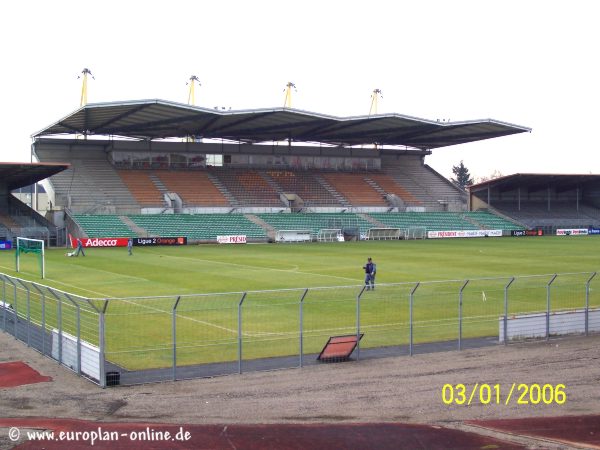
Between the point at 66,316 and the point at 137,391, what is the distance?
8.00 metres

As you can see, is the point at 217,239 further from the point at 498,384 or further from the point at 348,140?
the point at 498,384

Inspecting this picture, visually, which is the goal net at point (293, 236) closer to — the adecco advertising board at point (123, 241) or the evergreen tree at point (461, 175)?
the adecco advertising board at point (123, 241)

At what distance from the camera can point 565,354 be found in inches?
738

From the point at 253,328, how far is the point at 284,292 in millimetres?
8896

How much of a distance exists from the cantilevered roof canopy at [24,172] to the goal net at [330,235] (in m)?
25.8

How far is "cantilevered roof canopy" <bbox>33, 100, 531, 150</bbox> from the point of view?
6794cm

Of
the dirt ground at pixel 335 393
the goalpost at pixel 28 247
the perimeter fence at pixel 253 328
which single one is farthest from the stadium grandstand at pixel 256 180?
the dirt ground at pixel 335 393

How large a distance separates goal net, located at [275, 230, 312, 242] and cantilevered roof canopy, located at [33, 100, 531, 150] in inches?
447

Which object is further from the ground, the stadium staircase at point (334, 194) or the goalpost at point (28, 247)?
the stadium staircase at point (334, 194)

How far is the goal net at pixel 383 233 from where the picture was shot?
78.5 meters

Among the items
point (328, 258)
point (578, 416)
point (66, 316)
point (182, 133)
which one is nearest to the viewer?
point (578, 416)

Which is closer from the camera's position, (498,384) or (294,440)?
(294,440)

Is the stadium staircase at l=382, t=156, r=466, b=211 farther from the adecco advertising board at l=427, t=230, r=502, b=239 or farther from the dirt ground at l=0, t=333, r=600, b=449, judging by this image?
the dirt ground at l=0, t=333, r=600, b=449

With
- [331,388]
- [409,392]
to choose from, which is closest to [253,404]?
[331,388]
